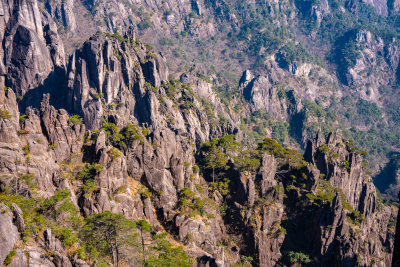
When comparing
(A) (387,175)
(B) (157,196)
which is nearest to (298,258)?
(B) (157,196)

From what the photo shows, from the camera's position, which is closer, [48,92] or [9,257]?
[9,257]

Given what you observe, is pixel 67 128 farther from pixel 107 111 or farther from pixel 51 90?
pixel 51 90

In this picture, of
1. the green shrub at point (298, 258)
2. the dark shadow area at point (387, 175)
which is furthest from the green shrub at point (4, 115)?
the dark shadow area at point (387, 175)

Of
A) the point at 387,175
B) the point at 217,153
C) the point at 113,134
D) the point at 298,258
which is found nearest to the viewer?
the point at 298,258

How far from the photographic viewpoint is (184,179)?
54.4 meters

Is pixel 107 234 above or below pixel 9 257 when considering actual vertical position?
above

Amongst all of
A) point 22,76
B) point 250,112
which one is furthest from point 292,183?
point 250,112

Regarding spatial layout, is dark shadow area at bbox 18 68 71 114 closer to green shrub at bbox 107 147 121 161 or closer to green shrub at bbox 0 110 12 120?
green shrub at bbox 107 147 121 161

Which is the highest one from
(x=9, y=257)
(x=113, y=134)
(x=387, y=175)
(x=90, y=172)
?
(x=113, y=134)

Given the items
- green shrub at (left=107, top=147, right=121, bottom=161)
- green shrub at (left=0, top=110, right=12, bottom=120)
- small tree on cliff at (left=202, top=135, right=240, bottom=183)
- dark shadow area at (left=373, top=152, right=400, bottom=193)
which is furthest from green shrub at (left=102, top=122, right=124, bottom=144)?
dark shadow area at (left=373, top=152, right=400, bottom=193)

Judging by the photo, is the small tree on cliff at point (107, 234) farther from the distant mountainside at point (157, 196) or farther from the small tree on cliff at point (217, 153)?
the small tree on cliff at point (217, 153)

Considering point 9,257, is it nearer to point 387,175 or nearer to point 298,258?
point 298,258

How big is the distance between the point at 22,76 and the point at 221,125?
81.9 meters

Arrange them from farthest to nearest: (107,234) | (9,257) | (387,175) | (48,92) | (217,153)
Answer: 1. (387,175)
2. (48,92)
3. (217,153)
4. (107,234)
5. (9,257)
